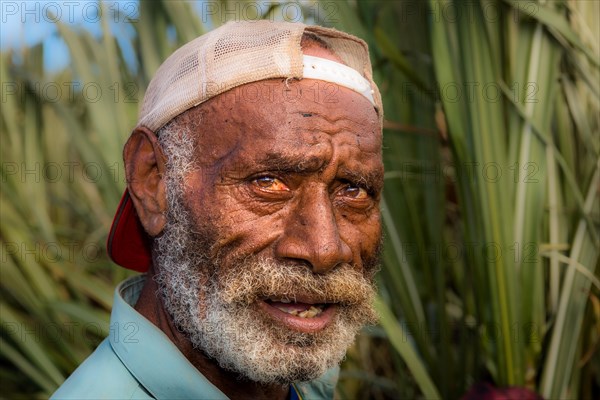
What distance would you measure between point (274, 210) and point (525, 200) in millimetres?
987

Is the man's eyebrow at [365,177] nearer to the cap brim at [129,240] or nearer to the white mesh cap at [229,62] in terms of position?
the white mesh cap at [229,62]

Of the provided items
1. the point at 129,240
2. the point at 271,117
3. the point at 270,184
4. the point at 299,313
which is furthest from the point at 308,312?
the point at 129,240

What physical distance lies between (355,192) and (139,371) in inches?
23.5

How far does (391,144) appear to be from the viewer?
8.80 feet

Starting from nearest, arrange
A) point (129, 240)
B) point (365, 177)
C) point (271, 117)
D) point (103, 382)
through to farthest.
→ point (103, 382) < point (271, 117) < point (365, 177) < point (129, 240)

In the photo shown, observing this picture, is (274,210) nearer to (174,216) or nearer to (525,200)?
(174,216)

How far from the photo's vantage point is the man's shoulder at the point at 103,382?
151cm

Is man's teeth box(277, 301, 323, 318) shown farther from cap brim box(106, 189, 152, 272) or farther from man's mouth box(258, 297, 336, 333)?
cap brim box(106, 189, 152, 272)

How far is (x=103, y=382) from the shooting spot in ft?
5.06

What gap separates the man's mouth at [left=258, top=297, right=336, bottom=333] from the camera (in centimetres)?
160

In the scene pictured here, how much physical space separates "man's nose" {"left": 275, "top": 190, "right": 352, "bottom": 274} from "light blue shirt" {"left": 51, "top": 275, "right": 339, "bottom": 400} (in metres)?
0.30

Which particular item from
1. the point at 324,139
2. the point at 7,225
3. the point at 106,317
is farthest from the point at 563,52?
the point at 7,225

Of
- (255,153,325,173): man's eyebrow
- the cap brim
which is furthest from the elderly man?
the cap brim

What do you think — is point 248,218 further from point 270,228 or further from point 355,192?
point 355,192
